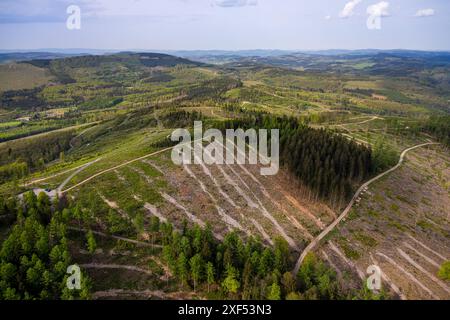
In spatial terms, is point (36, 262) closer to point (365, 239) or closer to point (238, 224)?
point (238, 224)

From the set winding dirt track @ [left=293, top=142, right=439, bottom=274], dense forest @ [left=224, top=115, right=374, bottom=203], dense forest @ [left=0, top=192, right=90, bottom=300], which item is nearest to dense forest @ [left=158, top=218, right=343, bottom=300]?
winding dirt track @ [left=293, top=142, right=439, bottom=274]

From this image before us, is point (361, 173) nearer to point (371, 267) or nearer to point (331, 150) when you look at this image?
point (331, 150)

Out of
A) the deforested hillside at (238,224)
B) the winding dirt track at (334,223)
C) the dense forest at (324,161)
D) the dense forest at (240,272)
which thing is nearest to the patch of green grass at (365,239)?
the deforested hillside at (238,224)

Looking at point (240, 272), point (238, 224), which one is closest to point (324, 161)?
point (238, 224)

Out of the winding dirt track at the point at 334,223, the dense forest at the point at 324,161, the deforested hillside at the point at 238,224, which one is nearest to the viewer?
the deforested hillside at the point at 238,224

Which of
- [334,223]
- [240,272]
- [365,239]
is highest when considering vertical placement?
[240,272]

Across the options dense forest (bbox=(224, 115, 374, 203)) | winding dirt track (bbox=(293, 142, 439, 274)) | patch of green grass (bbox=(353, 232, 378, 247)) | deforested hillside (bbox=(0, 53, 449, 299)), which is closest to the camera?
deforested hillside (bbox=(0, 53, 449, 299))

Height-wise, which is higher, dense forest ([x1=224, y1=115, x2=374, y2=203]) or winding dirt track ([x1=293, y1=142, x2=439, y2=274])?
dense forest ([x1=224, y1=115, x2=374, y2=203])

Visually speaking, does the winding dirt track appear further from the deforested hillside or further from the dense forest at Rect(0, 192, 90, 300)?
the dense forest at Rect(0, 192, 90, 300)

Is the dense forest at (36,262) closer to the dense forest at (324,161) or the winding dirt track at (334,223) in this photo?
the winding dirt track at (334,223)

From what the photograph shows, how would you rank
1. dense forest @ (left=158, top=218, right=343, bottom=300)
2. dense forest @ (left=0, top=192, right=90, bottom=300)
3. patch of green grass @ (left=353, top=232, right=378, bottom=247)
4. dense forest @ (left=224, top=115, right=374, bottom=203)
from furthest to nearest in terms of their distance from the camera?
dense forest @ (left=224, top=115, right=374, bottom=203)
patch of green grass @ (left=353, top=232, right=378, bottom=247)
dense forest @ (left=158, top=218, right=343, bottom=300)
dense forest @ (left=0, top=192, right=90, bottom=300)
